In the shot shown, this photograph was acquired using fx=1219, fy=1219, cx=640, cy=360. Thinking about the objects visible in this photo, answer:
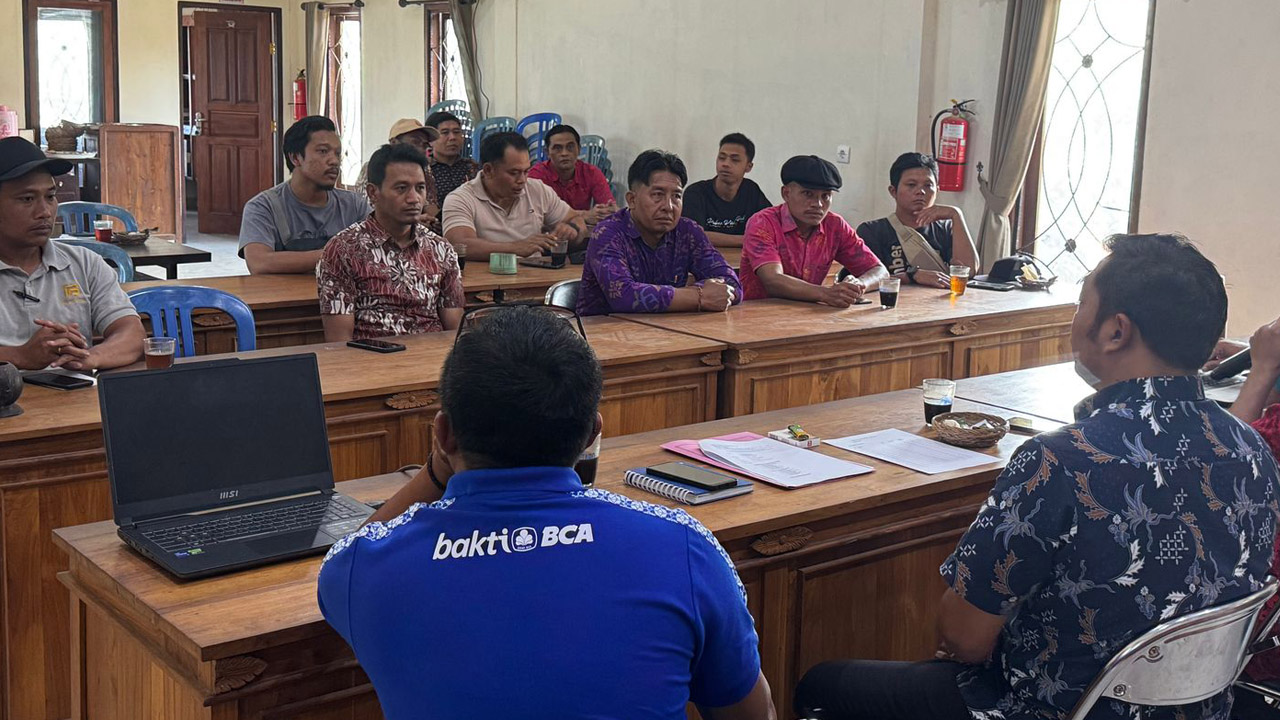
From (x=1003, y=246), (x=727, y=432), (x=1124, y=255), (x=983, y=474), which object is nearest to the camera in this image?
(x=1124, y=255)

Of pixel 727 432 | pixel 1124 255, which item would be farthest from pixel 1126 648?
pixel 727 432

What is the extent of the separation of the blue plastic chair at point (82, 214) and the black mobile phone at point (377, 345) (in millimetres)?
3230

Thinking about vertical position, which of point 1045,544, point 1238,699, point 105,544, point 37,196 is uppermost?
point 37,196

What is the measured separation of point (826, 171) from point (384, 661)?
12.2 feet

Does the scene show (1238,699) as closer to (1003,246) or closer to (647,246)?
(647,246)

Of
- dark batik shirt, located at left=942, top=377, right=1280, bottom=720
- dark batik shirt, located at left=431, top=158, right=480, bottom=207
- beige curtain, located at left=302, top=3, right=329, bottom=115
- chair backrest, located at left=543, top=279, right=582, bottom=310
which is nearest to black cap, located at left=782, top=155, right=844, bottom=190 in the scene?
chair backrest, located at left=543, top=279, right=582, bottom=310

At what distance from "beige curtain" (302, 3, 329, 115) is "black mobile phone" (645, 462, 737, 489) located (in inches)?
452

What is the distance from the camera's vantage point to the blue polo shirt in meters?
1.22

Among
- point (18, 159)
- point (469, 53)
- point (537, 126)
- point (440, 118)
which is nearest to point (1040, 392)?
point (18, 159)

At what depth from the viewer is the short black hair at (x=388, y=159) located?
3.88 metres

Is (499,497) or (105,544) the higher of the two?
(499,497)

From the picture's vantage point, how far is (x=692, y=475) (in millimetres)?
2373

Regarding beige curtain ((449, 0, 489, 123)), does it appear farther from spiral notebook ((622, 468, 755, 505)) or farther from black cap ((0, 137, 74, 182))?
spiral notebook ((622, 468, 755, 505))

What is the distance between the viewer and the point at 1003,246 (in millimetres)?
6992
